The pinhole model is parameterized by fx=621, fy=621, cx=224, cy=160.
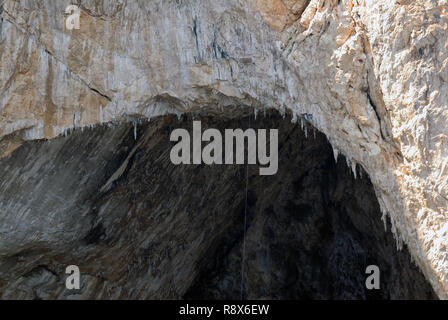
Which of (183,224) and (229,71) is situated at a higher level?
(229,71)

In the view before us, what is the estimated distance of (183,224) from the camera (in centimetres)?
952

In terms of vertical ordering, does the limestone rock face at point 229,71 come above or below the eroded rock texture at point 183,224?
above

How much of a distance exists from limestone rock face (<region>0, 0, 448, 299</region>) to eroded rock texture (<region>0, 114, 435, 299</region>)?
0.43m

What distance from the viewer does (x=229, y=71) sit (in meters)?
7.00

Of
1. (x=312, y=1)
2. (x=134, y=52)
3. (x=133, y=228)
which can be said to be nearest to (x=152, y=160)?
(x=133, y=228)

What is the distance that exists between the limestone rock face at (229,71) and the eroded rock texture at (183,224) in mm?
429

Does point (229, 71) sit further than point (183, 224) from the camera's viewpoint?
No

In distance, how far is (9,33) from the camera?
6680 millimetres

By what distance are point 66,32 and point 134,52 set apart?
769mm

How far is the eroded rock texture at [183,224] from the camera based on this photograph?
24.7 ft

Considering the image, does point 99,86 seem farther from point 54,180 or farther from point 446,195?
point 446,195

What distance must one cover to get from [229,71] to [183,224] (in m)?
3.28

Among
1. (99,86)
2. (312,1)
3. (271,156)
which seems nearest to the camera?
(312,1)
